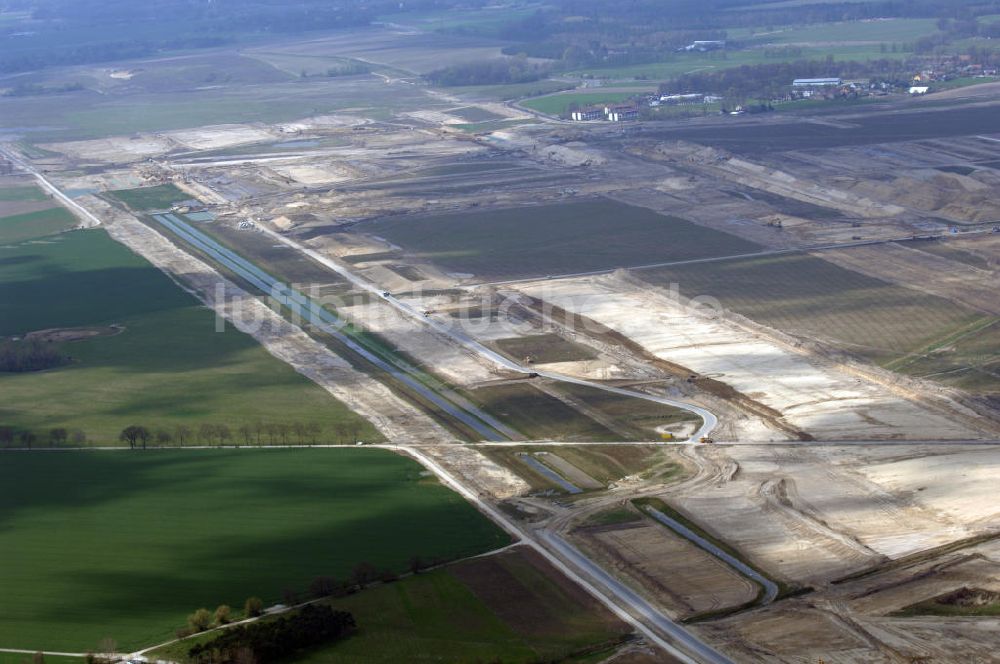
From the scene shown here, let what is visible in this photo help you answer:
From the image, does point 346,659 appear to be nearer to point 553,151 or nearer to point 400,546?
point 400,546

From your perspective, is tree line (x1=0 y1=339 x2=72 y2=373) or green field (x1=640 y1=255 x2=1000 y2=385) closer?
green field (x1=640 y1=255 x2=1000 y2=385)

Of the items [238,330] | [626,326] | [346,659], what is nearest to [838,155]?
[626,326]

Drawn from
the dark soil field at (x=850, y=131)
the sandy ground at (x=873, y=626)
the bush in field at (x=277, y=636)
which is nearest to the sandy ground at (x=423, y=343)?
the bush in field at (x=277, y=636)

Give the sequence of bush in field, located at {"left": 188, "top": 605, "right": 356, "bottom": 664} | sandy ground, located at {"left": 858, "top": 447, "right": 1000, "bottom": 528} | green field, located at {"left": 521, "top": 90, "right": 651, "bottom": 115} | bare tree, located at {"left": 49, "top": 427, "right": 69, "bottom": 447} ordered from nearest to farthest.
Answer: bush in field, located at {"left": 188, "top": 605, "right": 356, "bottom": 664}
sandy ground, located at {"left": 858, "top": 447, "right": 1000, "bottom": 528}
bare tree, located at {"left": 49, "top": 427, "right": 69, "bottom": 447}
green field, located at {"left": 521, "top": 90, "right": 651, "bottom": 115}

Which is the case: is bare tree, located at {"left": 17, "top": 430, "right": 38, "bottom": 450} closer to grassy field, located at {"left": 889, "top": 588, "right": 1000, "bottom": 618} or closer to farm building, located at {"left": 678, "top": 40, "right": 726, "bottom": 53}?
grassy field, located at {"left": 889, "top": 588, "right": 1000, "bottom": 618}

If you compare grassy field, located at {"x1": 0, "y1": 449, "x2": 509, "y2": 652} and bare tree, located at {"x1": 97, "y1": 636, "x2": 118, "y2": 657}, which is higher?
bare tree, located at {"x1": 97, "y1": 636, "x2": 118, "y2": 657}

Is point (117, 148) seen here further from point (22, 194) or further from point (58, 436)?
point (58, 436)

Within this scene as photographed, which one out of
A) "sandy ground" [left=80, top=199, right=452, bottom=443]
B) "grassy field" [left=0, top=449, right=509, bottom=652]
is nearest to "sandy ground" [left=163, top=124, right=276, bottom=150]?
"sandy ground" [left=80, top=199, right=452, bottom=443]

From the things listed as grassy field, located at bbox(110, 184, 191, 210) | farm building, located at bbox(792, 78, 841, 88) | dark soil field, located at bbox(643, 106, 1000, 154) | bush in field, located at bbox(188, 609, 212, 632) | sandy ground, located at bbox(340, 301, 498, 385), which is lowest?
grassy field, located at bbox(110, 184, 191, 210)
